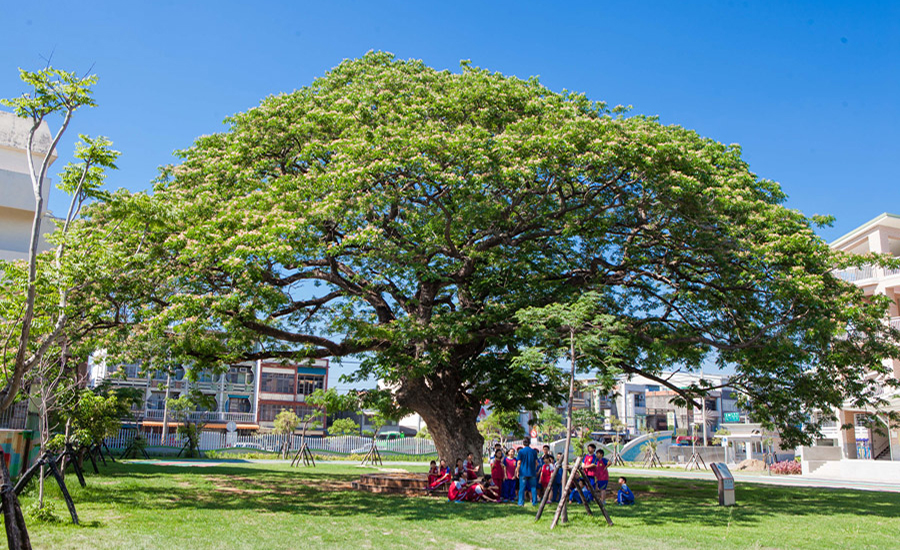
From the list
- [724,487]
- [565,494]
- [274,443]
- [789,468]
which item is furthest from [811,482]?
[274,443]

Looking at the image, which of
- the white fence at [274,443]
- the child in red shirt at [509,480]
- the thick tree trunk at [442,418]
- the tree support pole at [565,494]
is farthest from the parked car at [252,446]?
the tree support pole at [565,494]

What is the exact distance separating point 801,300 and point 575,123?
6.45 metres

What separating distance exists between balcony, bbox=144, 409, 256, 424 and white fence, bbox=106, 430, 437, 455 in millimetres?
17889

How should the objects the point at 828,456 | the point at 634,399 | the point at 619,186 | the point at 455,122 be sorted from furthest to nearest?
the point at 634,399
the point at 828,456
the point at 455,122
the point at 619,186

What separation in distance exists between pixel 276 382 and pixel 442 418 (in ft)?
167

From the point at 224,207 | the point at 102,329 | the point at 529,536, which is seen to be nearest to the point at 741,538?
the point at 529,536

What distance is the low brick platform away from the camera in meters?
17.8

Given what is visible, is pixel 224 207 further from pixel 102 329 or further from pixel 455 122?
pixel 455 122

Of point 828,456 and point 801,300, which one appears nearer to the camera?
point 801,300

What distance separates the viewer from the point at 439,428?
62.7 feet

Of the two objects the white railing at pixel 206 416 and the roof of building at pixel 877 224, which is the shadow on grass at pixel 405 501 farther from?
the white railing at pixel 206 416

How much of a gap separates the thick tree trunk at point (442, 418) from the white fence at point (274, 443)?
78.3 ft

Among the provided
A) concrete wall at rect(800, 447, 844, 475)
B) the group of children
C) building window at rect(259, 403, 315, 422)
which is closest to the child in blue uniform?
the group of children

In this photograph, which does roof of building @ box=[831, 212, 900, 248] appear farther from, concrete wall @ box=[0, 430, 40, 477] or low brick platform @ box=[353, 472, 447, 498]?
concrete wall @ box=[0, 430, 40, 477]
